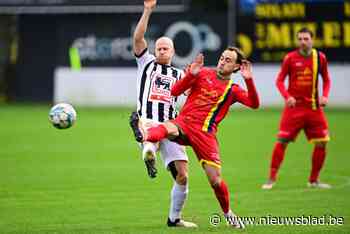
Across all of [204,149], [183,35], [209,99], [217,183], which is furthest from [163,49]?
[183,35]

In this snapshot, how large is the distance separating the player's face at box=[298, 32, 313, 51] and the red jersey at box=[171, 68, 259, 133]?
13.9 feet

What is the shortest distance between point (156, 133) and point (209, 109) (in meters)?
0.76

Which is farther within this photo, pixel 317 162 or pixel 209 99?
pixel 317 162

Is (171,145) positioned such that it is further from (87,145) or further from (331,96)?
(331,96)

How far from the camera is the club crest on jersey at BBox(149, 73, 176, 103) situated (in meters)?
11.2

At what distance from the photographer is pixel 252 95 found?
10.6 meters

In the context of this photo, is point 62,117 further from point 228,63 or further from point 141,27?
point 228,63

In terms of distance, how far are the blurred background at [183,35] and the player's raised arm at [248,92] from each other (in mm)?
19053

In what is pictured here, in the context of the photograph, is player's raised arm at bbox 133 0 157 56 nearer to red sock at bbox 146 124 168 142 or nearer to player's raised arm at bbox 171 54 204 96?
player's raised arm at bbox 171 54 204 96

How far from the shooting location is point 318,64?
49.6 feet

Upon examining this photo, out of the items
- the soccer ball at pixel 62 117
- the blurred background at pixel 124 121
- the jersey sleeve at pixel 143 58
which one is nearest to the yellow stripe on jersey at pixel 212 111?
the jersey sleeve at pixel 143 58

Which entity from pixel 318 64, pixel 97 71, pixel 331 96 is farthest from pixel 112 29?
pixel 318 64

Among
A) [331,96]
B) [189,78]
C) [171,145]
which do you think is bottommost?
[331,96]

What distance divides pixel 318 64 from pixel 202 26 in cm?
1798
